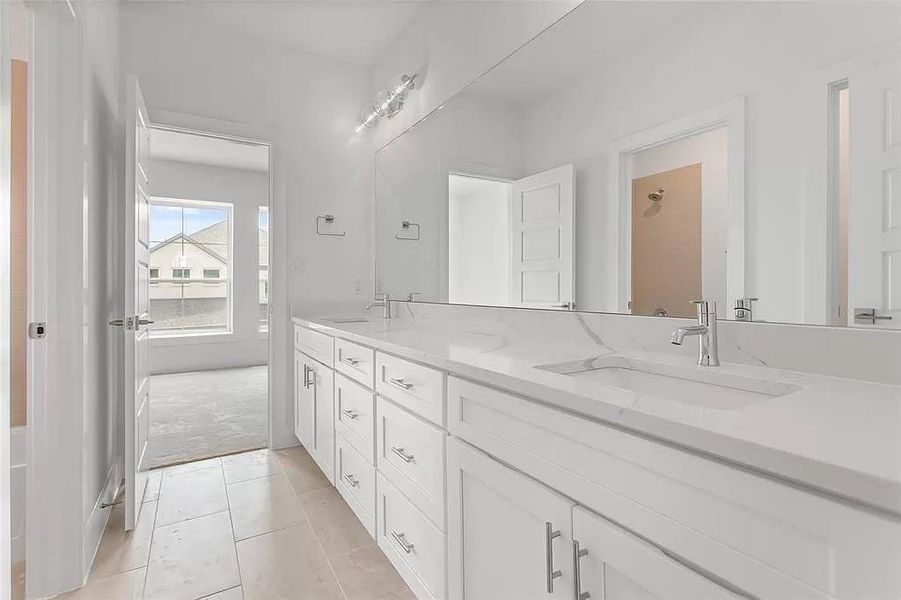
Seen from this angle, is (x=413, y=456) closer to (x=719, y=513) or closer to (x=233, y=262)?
(x=719, y=513)

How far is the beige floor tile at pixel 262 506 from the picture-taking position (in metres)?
1.99

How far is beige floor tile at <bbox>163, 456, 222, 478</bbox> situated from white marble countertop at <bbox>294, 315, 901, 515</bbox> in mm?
2211

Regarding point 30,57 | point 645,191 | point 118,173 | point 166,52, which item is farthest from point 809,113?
point 166,52

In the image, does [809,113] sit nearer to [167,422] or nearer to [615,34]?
[615,34]

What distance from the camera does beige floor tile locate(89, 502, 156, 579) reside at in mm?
1717

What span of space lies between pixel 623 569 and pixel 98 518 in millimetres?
2123

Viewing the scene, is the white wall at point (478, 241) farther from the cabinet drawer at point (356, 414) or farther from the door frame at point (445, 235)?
the cabinet drawer at point (356, 414)

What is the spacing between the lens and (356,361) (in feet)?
5.99

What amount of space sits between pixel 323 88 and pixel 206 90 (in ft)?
2.38

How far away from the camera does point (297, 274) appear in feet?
9.83

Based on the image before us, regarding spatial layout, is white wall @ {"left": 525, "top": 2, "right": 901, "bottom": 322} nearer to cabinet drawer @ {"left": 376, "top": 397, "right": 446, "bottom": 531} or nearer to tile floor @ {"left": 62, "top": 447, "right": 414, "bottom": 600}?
cabinet drawer @ {"left": 376, "top": 397, "right": 446, "bottom": 531}

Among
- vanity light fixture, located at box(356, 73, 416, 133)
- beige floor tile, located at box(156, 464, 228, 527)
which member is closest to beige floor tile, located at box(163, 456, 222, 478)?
beige floor tile, located at box(156, 464, 228, 527)

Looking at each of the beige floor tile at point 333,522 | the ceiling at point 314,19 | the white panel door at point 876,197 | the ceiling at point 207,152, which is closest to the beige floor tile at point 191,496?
the beige floor tile at point 333,522

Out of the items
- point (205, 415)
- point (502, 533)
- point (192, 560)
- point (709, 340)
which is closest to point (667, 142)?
point (709, 340)
